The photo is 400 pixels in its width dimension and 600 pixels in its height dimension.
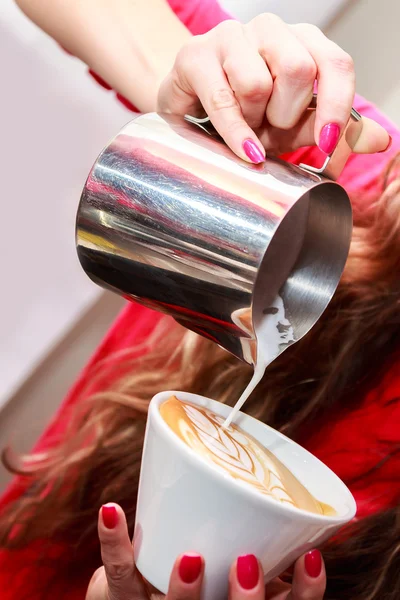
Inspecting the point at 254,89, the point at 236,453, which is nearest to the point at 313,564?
the point at 236,453

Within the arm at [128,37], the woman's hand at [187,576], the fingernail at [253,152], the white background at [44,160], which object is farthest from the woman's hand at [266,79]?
the white background at [44,160]

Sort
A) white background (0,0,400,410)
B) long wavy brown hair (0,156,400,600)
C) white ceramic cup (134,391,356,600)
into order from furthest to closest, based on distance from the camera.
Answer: white background (0,0,400,410) → long wavy brown hair (0,156,400,600) → white ceramic cup (134,391,356,600)

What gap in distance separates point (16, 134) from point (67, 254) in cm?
23

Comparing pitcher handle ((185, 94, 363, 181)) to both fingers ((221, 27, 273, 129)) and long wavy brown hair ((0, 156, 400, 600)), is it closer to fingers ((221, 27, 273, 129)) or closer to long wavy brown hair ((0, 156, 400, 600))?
fingers ((221, 27, 273, 129))

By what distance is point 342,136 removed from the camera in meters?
0.64

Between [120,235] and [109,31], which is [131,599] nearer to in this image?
[120,235]

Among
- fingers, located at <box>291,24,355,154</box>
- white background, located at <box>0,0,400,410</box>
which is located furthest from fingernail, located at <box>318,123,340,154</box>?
white background, located at <box>0,0,400,410</box>

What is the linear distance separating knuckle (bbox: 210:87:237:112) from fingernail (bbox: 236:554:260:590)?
1.16 ft

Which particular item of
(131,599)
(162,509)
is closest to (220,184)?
(162,509)

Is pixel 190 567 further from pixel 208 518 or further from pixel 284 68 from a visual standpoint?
pixel 284 68

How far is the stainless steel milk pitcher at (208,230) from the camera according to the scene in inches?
18.5

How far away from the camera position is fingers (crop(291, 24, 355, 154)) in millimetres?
536

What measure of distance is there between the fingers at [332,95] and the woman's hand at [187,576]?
0.33 m

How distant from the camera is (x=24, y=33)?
1.19 m
